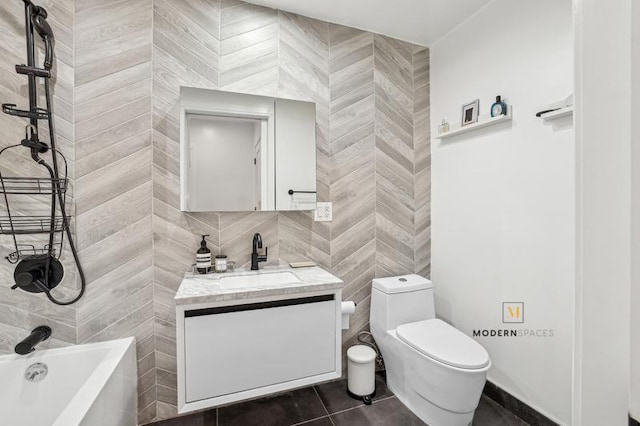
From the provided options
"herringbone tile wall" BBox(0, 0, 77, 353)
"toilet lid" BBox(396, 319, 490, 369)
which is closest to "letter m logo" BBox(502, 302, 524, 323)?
"toilet lid" BBox(396, 319, 490, 369)

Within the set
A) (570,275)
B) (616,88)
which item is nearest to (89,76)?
(616,88)

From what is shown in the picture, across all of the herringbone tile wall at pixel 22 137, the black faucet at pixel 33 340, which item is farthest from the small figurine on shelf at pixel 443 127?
the black faucet at pixel 33 340

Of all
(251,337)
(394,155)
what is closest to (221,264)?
(251,337)

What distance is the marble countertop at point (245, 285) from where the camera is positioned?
54.7 inches

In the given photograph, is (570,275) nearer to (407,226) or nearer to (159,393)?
(407,226)

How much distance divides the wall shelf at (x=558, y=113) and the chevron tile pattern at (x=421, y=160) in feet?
2.99

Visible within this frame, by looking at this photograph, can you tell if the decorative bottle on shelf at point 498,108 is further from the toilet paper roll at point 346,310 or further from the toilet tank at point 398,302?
the toilet paper roll at point 346,310

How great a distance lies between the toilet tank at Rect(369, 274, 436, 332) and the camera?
6.54 ft

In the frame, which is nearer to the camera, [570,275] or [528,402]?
[570,275]

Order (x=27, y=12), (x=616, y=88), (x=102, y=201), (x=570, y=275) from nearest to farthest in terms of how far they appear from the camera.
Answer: (x=616, y=88)
(x=27, y=12)
(x=570, y=275)
(x=102, y=201)

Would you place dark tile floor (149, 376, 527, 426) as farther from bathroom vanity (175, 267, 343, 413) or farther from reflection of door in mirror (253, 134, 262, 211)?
reflection of door in mirror (253, 134, 262, 211)

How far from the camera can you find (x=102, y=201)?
1.63 m

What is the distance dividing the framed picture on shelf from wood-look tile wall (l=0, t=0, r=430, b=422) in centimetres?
53

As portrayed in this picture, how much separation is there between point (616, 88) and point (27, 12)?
2.17m
